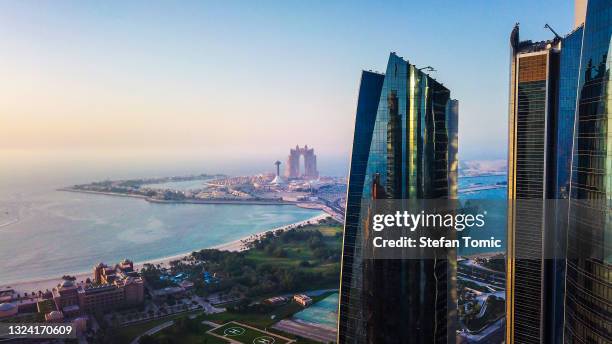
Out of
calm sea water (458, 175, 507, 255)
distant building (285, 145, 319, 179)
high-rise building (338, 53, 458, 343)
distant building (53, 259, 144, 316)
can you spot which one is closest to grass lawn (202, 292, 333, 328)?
distant building (53, 259, 144, 316)

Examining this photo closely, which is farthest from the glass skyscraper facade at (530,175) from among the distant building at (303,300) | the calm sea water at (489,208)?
the distant building at (303,300)

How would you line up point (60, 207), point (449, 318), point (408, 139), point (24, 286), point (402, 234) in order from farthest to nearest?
point (60, 207) → point (24, 286) → point (449, 318) → point (408, 139) → point (402, 234)

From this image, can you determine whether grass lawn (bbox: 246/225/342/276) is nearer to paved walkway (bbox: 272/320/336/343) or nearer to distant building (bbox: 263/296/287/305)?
distant building (bbox: 263/296/287/305)

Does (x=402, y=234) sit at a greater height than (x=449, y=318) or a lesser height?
greater

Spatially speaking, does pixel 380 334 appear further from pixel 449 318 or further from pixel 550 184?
pixel 550 184

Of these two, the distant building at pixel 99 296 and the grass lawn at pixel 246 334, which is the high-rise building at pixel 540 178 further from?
the distant building at pixel 99 296

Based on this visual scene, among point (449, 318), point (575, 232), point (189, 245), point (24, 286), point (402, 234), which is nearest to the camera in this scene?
point (575, 232)

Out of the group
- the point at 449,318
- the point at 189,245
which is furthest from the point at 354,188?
the point at 189,245
